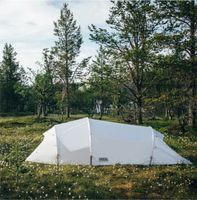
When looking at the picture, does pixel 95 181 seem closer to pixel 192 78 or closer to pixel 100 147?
pixel 100 147

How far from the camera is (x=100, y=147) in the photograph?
69.4ft

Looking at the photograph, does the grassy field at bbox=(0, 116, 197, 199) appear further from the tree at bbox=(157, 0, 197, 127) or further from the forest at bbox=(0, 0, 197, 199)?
the tree at bbox=(157, 0, 197, 127)

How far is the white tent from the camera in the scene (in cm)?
2092

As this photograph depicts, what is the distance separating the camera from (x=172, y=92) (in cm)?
3519

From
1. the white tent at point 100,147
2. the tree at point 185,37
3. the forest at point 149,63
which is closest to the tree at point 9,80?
the forest at point 149,63

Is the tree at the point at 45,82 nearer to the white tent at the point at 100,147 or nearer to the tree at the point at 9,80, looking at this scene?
the tree at the point at 9,80

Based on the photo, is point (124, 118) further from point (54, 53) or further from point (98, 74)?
point (54, 53)

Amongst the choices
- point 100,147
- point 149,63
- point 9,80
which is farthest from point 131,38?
point 9,80

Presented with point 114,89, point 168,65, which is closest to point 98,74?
point 114,89

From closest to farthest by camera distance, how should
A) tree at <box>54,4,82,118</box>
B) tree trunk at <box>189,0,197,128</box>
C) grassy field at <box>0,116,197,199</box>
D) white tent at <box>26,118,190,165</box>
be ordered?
grassy field at <box>0,116,197,199</box>, white tent at <box>26,118,190,165</box>, tree trunk at <box>189,0,197,128</box>, tree at <box>54,4,82,118</box>

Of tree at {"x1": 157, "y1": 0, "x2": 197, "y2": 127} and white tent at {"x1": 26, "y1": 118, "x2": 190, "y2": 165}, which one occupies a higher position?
tree at {"x1": 157, "y1": 0, "x2": 197, "y2": 127}

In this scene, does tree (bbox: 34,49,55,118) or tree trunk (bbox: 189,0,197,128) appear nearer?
tree trunk (bbox: 189,0,197,128)

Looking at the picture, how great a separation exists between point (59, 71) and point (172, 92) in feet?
143

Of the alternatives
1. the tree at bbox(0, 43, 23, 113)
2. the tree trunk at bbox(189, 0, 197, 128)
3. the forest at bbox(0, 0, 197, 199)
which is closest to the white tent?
the forest at bbox(0, 0, 197, 199)
